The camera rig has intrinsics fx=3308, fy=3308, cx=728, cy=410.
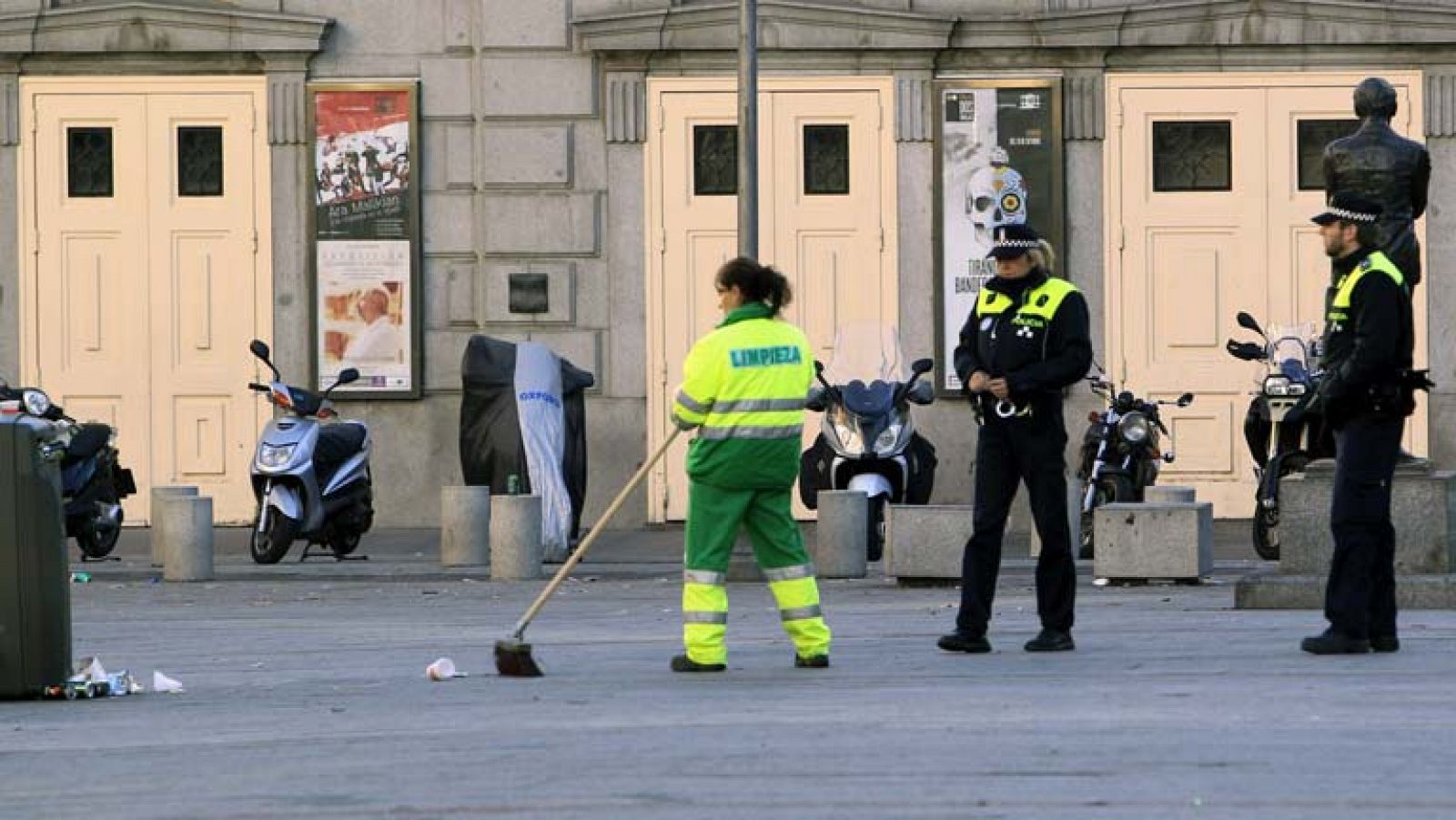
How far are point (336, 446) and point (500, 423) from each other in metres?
1.31

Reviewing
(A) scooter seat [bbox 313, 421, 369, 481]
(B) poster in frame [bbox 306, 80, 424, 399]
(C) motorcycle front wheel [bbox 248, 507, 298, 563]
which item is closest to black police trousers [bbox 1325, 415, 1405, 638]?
(C) motorcycle front wheel [bbox 248, 507, 298, 563]

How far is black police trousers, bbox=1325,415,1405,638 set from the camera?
Result: 40.9ft

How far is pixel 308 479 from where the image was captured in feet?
67.6

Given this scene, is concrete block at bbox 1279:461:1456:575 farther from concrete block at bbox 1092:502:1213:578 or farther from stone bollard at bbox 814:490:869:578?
stone bollard at bbox 814:490:869:578

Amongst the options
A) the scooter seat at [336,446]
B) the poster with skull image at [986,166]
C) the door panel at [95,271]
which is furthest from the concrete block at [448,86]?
the scooter seat at [336,446]

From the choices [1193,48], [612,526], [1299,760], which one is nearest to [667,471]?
[612,526]

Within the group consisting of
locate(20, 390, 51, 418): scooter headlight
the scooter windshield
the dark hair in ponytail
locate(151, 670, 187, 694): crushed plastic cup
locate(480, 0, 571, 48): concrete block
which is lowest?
locate(151, 670, 187, 694): crushed plastic cup

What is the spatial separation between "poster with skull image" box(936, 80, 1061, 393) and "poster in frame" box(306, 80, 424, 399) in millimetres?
4030

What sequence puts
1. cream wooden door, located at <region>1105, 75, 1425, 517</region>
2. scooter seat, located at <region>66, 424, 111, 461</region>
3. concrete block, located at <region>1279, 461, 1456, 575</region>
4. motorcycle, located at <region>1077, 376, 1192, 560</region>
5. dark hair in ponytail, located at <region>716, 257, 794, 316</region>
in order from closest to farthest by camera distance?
dark hair in ponytail, located at <region>716, 257, 794, 316</region>
concrete block, located at <region>1279, 461, 1456, 575</region>
motorcycle, located at <region>1077, 376, 1192, 560</region>
scooter seat, located at <region>66, 424, 111, 461</region>
cream wooden door, located at <region>1105, 75, 1425, 517</region>

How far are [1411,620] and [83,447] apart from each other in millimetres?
9698

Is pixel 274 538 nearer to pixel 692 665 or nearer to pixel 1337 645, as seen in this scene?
pixel 692 665

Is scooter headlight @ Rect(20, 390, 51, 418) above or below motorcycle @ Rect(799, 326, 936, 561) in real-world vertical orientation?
above

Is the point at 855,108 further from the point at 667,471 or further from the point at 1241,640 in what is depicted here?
the point at 1241,640

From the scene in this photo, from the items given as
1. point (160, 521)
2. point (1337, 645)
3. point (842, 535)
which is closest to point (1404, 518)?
point (1337, 645)
